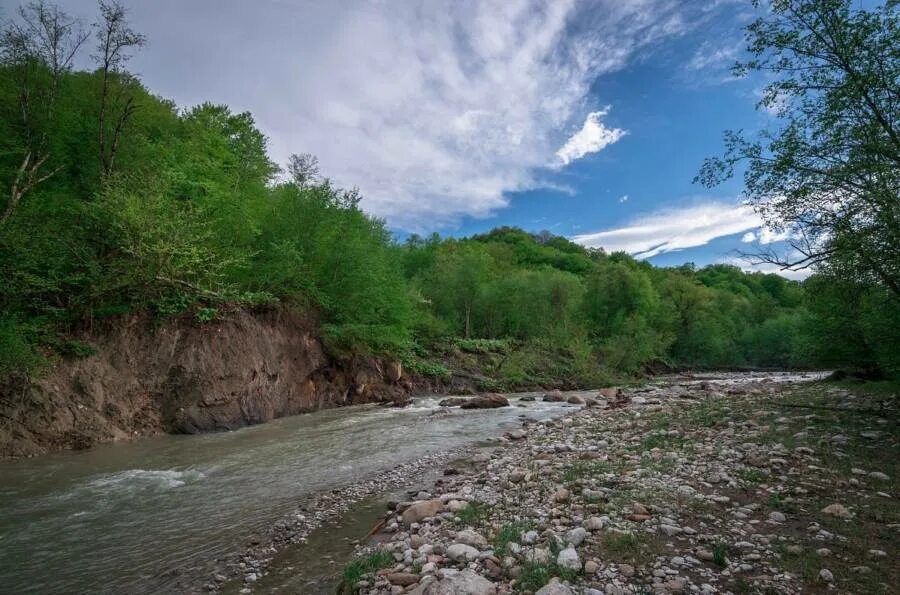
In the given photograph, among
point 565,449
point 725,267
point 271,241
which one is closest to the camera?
point 565,449

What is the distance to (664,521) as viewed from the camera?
17.7ft

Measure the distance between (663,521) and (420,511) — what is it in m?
3.58

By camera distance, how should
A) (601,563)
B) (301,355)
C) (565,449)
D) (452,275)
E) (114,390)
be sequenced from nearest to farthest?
(601,563) < (565,449) < (114,390) < (301,355) < (452,275)

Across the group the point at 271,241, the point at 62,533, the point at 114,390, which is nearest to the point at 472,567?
the point at 62,533

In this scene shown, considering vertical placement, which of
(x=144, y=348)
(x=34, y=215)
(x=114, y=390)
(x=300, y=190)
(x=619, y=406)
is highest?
(x=300, y=190)

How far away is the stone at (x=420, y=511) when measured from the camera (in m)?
6.49

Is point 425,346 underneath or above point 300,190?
underneath

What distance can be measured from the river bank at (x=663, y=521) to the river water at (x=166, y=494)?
195 cm

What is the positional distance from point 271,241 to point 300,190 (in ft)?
14.1

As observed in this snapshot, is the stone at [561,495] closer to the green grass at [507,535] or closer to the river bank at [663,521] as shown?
the river bank at [663,521]

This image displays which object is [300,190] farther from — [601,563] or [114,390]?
[601,563]

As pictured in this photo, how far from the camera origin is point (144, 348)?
15.5 m

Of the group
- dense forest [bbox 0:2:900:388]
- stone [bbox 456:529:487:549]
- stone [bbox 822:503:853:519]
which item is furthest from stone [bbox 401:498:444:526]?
dense forest [bbox 0:2:900:388]

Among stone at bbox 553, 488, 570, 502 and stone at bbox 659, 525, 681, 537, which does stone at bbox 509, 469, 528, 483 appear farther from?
stone at bbox 659, 525, 681, 537
